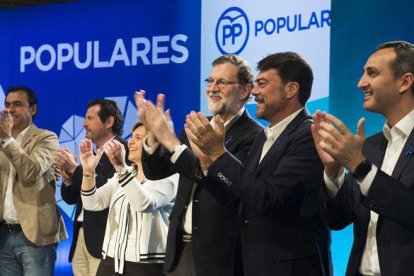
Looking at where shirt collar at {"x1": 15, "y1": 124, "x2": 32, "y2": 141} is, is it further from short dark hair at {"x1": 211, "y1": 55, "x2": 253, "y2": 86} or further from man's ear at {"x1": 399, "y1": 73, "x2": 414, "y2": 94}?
man's ear at {"x1": 399, "y1": 73, "x2": 414, "y2": 94}

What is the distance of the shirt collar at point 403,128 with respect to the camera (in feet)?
11.0

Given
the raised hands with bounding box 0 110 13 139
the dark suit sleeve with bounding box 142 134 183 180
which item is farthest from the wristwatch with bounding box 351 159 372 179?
the raised hands with bounding box 0 110 13 139

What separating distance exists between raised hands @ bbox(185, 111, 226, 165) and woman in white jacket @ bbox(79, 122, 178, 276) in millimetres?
1333

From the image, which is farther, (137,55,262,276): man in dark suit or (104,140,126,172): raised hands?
(104,140,126,172): raised hands

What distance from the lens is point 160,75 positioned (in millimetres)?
7246

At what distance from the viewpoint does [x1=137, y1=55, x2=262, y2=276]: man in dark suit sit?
4.16 m

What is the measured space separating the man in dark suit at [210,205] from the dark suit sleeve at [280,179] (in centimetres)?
41

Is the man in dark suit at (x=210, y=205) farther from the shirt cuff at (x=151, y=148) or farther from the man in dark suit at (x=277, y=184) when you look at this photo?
the man in dark suit at (x=277, y=184)

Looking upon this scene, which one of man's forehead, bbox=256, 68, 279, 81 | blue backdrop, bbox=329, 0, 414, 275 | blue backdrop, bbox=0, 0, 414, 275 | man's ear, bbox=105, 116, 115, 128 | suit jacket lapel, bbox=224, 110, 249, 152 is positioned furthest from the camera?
blue backdrop, bbox=0, 0, 414, 275

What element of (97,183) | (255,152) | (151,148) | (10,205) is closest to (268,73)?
(255,152)

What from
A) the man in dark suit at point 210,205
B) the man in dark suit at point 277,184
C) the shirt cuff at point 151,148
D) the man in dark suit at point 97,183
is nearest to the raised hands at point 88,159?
the man in dark suit at point 97,183

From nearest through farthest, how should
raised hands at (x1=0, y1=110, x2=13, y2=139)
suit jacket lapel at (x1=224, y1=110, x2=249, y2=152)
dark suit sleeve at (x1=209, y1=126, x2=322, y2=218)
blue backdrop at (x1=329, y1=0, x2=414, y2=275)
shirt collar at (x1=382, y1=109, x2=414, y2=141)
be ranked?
1. shirt collar at (x1=382, y1=109, x2=414, y2=141)
2. dark suit sleeve at (x1=209, y1=126, x2=322, y2=218)
3. suit jacket lapel at (x1=224, y1=110, x2=249, y2=152)
4. blue backdrop at (x1=329, y1=0, x2=414, y2=275)
5. raised hands at (x1=0, y1=110, x2=13, y2=139)

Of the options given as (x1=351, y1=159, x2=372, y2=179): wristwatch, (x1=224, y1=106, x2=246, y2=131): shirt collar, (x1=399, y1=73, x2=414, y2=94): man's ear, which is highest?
(x1=399, y1=73, x2=414, y2=94): man's ear

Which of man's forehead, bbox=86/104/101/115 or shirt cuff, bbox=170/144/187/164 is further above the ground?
man's forehead, bbox=86/104/101/115
